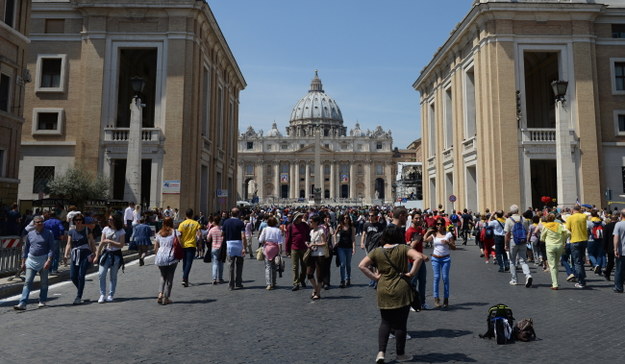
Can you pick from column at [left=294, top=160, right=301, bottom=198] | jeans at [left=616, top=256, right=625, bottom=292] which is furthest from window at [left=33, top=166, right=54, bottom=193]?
column at [left=294, top=160, right=301, bottom=198]

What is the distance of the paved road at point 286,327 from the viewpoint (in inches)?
215

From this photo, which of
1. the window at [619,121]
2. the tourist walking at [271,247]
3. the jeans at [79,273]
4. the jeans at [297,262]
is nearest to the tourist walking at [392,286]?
the jeans at [297,262]

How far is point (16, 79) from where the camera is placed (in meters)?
19.9

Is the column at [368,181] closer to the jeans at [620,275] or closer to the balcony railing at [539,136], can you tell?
the balcony railing at [539,136]

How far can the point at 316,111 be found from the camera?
15488 cm

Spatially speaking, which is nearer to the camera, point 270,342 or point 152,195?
point 270,342

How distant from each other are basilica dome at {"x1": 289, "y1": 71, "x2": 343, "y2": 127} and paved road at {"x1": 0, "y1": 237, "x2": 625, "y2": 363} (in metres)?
143

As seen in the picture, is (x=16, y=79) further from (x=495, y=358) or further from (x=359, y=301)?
(x=495, y=358)

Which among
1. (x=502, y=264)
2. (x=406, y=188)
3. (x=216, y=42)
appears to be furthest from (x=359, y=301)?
(x=406, y=188)

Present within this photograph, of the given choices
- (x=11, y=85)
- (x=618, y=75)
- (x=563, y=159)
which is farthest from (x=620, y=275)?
(x=11, y=85)

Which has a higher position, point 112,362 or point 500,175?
point 500,175

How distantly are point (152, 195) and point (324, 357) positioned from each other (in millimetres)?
20937

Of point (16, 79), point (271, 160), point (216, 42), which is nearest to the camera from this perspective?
point (16, 79)

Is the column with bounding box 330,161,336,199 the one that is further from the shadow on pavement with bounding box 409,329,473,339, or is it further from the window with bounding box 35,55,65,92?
the shadow on pavement with bounding box 409,329,473,339
